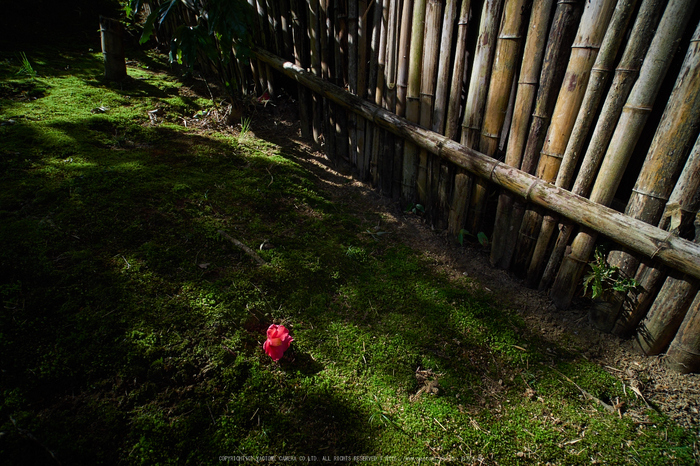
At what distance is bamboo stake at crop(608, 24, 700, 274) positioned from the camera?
1.74m

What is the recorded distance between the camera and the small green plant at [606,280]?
2.13m

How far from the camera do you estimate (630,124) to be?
6.44 ft

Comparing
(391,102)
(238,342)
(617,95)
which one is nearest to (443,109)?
(391,102)

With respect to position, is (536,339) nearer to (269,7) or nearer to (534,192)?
(534,192)

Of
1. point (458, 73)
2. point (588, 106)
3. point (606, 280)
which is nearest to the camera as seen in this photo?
point (588, 106)

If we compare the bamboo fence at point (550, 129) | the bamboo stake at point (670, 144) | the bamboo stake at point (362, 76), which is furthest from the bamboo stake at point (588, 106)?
the bamboo stake at point (362, 76)

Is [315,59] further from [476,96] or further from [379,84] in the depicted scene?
[476,96]

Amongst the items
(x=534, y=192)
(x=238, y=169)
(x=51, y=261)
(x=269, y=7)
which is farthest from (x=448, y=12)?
(x=51, y=261)

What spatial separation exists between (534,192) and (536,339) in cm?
98

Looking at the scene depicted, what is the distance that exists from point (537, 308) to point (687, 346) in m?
0.79

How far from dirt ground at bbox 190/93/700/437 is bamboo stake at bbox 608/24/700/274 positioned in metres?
0.58

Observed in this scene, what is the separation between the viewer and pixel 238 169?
3.46 metres

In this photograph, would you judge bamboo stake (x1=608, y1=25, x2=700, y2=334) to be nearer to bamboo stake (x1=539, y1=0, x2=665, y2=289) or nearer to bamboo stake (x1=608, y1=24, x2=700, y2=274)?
bamboo stake (x1=608, y1=24, x2=700, y2=274)

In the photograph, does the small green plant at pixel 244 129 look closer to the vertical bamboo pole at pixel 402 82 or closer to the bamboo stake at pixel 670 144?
the vertical bamboo pole at pixel 402 82
